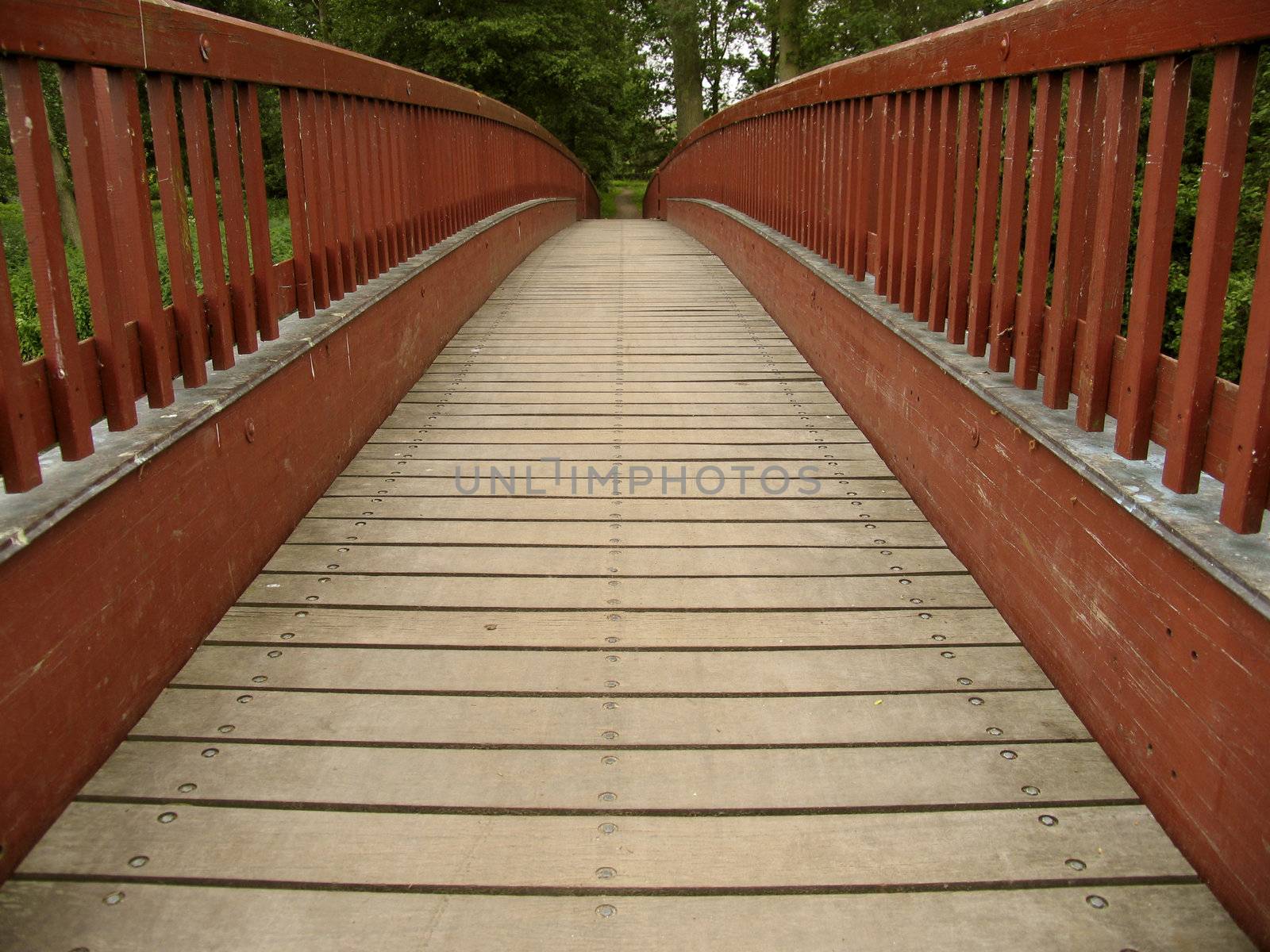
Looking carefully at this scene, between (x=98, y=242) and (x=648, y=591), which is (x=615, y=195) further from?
(x=98, y=242)

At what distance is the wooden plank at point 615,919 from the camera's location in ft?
5.59

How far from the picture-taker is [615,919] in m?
1.75

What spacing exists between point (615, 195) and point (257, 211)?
124ft

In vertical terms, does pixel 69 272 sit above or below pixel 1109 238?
below

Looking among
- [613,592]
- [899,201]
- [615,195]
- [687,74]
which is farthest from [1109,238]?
[615,195]

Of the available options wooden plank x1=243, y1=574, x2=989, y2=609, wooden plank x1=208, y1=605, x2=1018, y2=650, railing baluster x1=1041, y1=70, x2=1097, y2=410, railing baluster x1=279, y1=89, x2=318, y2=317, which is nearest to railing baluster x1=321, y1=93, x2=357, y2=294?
railing baluster x1=279, y1=89, x2=318, y2=317

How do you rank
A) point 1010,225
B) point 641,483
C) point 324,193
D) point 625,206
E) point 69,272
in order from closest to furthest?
1. point 1010,225
2. point 641,483
3. point 324,193
4. point 69,272
5. point 625,206

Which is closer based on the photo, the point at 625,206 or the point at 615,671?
the point at 615,671

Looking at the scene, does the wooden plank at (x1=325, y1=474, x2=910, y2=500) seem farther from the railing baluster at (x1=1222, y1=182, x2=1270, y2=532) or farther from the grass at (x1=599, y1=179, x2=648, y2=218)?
the grass at (x1=599, y1=179, x2=648, y2=218)

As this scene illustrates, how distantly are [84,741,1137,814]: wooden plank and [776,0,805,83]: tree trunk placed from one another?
19827 mm

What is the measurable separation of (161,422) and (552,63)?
85.2ft

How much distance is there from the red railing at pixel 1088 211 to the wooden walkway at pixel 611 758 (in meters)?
0.65

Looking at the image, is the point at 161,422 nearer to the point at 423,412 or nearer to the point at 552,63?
the point at 423,412

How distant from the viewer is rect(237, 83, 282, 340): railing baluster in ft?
10.1
